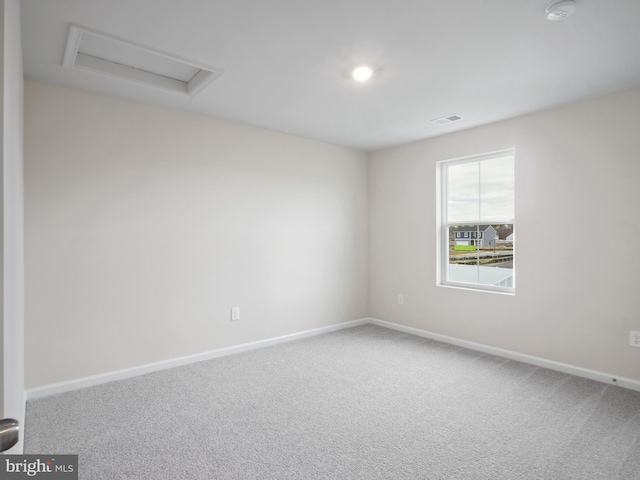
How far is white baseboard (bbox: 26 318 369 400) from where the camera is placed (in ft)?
9.24

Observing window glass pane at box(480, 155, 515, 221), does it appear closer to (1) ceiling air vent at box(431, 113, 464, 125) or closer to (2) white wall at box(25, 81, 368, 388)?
(1) ceiling air vent at box(431, 113, 464, 125)

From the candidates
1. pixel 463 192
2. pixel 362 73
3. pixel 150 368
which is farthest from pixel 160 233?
pixel 463 192

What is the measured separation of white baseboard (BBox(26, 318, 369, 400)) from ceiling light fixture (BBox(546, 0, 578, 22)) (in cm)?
368

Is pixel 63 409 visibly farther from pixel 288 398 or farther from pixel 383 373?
pixel 383 373

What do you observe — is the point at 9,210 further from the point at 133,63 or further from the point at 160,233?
the point at 160,233

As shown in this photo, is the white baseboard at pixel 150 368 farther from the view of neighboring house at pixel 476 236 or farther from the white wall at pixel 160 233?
the view of neighboring house at pixel 476 236

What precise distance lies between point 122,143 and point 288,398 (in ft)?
8.43

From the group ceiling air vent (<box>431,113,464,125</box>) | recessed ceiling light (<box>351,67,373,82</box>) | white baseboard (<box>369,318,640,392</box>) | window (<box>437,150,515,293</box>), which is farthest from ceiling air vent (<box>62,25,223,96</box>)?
white baseboard (<box>369,318,640,392</box>)

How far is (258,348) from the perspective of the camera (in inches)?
157

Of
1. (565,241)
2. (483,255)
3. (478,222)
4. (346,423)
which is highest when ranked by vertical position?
(478,222)

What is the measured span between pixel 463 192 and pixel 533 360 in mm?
1906

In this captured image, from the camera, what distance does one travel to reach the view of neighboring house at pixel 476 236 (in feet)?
13.0

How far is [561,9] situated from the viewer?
1.85 meters

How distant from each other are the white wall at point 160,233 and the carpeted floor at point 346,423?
1.34 feet
